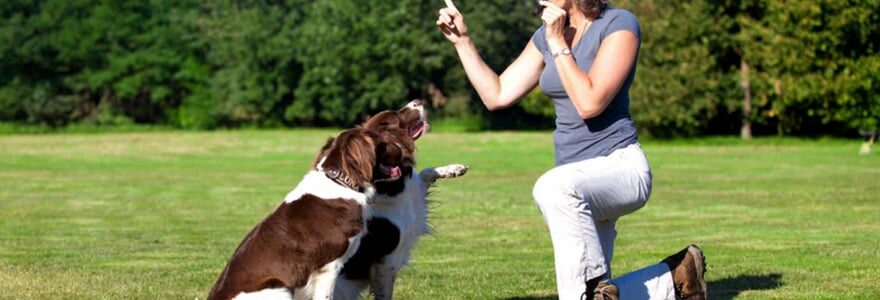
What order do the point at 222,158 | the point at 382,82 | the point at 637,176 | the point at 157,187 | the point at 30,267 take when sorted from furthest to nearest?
the point at 382,82
the point at 222,158
the point at 157,187
the point at 30,267
the point at 637,176

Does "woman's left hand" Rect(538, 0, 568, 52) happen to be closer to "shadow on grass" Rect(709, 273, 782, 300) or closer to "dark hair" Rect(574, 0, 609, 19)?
"dark hair" Rect(574, 0, 609, 19)

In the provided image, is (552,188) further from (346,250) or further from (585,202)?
(346,250)

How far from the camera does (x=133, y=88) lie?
66125mm

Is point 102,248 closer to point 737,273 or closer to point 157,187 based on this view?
point 737,273

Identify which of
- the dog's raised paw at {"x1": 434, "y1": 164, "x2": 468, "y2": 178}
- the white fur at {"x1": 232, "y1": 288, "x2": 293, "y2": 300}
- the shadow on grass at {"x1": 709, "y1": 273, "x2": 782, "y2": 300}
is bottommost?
the shadow on grass at {"x1": 709, "y1": 273, "x2": 782, "y2": 300}

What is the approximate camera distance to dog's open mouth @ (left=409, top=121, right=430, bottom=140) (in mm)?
7746

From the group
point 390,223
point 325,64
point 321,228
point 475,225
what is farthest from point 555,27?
point 325,64

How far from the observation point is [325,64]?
62188 millimetres

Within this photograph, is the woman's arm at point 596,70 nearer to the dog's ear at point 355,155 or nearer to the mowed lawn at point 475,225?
the dog's ear at point 355,155

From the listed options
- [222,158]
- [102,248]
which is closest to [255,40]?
[222,158]

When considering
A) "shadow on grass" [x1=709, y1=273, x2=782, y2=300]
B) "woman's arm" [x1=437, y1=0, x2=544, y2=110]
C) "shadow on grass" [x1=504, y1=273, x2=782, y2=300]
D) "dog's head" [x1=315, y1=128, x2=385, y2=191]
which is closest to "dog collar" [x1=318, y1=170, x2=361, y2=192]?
"dog's head" [x1=315, y1=128, x2=385, y2=191]

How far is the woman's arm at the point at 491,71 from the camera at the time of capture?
26.2 ft

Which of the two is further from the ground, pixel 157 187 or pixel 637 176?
pixel 637 176

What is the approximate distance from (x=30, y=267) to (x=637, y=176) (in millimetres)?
6342
